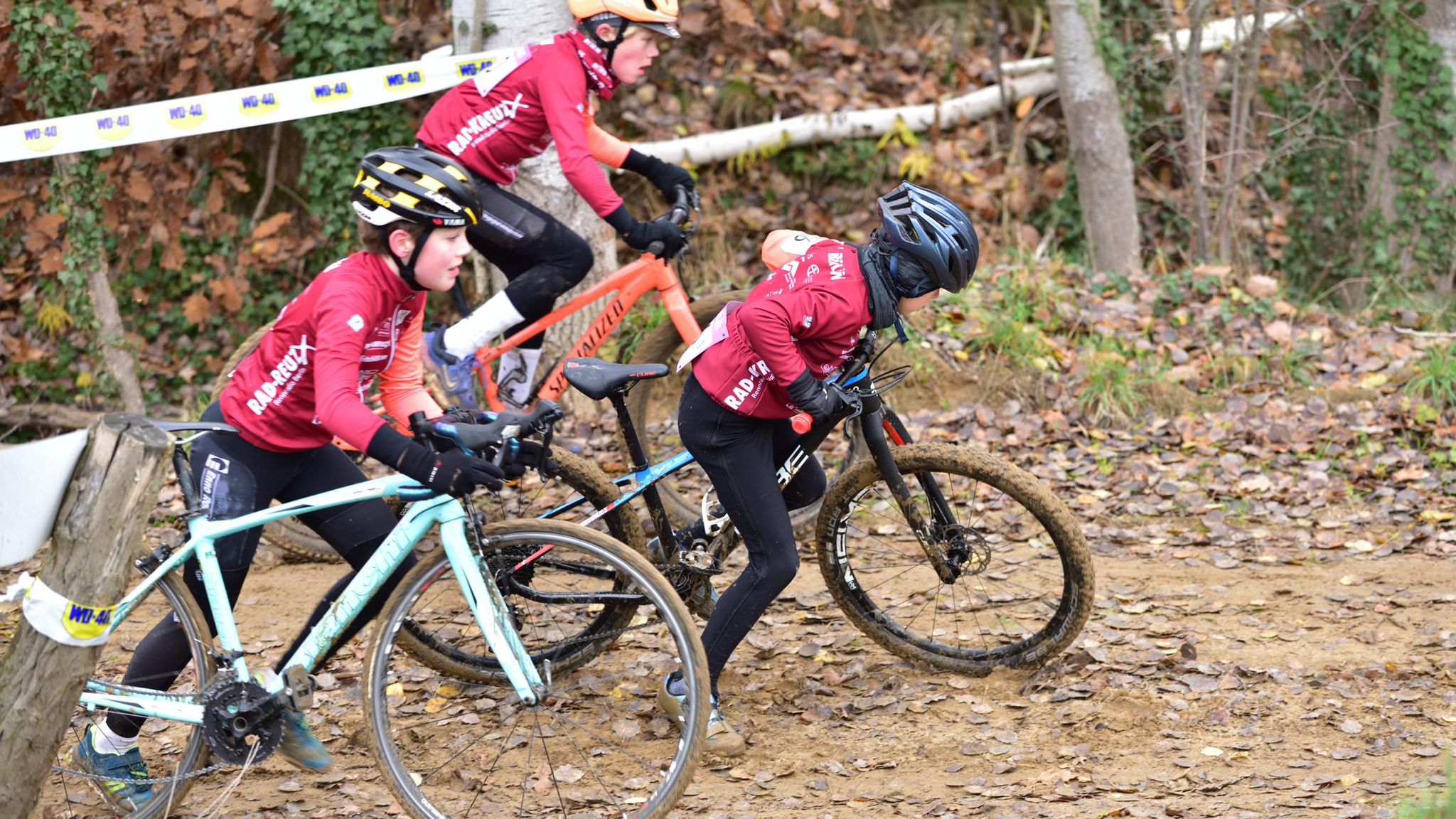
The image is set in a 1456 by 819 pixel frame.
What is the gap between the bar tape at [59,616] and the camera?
143 inches

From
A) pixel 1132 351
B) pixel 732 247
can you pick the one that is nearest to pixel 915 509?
pixel 1132 351

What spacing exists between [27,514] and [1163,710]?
12.2ft

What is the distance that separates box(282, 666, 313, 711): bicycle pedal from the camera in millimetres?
4027

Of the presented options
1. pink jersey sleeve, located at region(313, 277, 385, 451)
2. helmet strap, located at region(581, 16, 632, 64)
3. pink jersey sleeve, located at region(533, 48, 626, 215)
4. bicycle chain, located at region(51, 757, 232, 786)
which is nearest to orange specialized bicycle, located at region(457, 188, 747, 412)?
pink jersey sleeve, located at region(533, 48, 626, 215)

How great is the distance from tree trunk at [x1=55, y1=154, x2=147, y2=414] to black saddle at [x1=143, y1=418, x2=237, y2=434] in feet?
14.9

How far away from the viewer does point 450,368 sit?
5.70 metres

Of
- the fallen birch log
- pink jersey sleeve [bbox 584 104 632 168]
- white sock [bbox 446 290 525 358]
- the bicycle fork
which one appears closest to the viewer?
the bicycle fork

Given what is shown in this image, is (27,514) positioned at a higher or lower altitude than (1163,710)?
higher

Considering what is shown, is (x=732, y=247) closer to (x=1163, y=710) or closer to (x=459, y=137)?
(x=459, y=137)

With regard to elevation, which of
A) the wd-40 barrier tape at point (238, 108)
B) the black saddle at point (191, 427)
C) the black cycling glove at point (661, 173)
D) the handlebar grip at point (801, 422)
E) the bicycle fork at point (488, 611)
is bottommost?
the bicycle fork at point (488, 611)

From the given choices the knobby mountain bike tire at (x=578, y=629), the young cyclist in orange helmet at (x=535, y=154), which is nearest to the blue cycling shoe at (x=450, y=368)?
the young cyclist in orange helmet at (x=535, y=154)

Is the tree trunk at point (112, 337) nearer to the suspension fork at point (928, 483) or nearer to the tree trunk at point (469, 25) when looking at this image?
the tree trunk at point (469, 25)

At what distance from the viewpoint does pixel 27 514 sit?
3570mm

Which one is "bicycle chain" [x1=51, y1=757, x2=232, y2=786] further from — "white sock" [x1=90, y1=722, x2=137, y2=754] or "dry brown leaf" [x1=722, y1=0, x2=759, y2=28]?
"dry brown leaf" [x1=722, y1=0, x2=759, y2=28]
